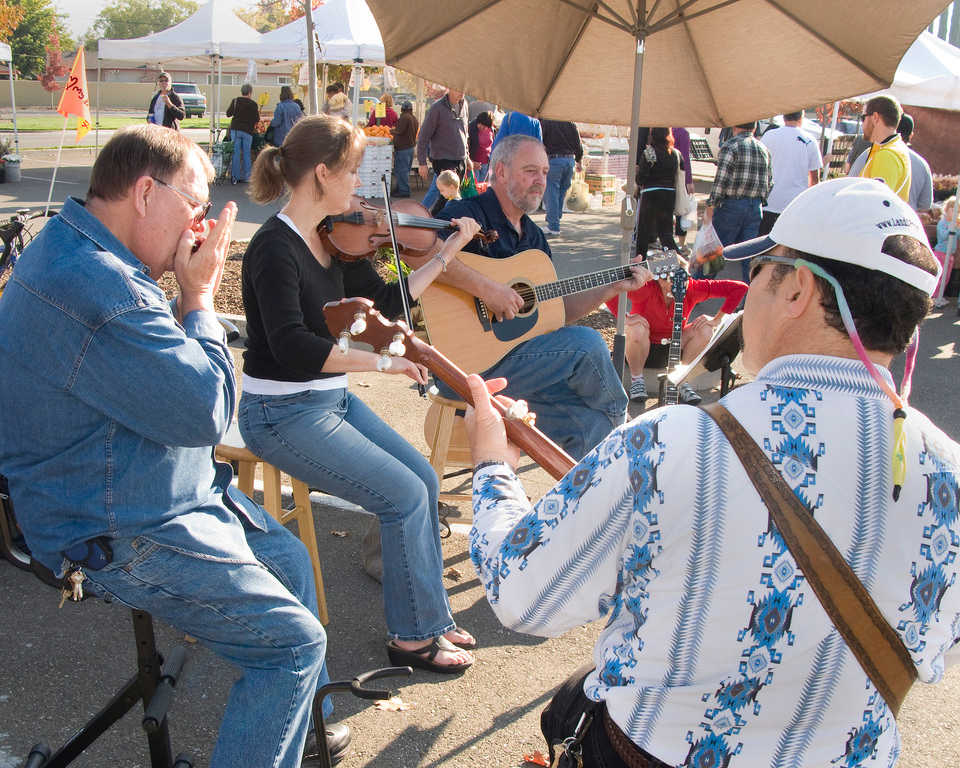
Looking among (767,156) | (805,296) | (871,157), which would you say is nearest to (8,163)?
(767,156)

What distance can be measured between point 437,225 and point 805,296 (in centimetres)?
257

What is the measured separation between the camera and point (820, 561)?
128 cm

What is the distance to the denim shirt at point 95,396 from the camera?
6.02 ft

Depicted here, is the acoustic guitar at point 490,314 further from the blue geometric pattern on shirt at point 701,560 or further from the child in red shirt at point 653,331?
the blue geometric pattern on shirt at point 701,560

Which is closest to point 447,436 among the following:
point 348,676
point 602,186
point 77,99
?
point 348,676

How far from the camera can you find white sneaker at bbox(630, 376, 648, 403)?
6.04 meters

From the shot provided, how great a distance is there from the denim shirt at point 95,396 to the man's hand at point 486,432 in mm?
585

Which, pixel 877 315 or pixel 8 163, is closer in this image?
pixel 877 315

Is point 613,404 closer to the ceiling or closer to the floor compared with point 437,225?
closer to the floor

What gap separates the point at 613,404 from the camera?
12.7 ft

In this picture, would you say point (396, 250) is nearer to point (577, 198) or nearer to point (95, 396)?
point (95, 396)

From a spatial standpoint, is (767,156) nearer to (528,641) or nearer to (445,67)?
(445,67)

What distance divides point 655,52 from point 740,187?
4.00 meters

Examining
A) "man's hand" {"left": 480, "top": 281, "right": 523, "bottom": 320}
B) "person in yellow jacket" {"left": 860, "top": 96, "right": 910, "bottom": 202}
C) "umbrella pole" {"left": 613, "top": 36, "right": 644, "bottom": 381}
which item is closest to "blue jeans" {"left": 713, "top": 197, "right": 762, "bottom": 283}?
"person in yellow jacket" {"left": 860, "top": 96, "right": 910, "bottom": 202}
